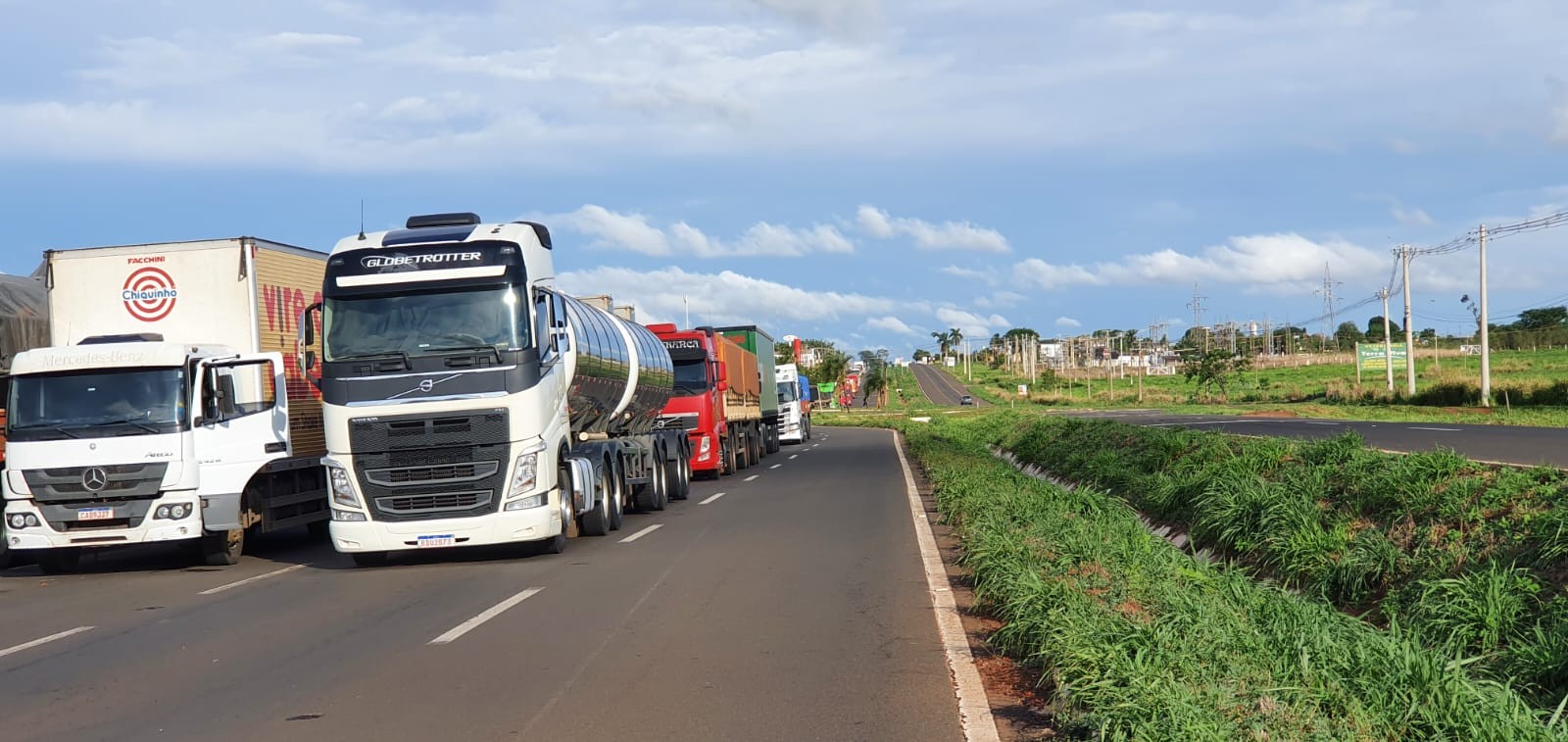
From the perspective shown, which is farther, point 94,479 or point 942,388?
point 942,388

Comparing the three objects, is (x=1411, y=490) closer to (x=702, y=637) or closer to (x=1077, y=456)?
(x=702, y=637)

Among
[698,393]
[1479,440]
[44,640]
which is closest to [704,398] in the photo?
[698,393]

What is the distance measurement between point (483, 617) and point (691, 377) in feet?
60.0

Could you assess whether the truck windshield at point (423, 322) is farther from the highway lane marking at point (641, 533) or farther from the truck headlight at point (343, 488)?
the highway lane marking at point (641, 533)

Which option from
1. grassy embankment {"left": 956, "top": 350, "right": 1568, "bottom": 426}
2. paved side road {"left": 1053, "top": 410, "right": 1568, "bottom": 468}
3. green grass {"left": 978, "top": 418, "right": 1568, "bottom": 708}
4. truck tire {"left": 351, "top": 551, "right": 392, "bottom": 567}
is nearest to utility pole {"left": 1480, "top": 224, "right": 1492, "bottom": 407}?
grassy embankment {"left": 956, "top": 350, "right": 1568, "bottom": 426}

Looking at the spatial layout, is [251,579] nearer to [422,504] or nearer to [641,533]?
[422,504]

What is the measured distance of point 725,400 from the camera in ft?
101

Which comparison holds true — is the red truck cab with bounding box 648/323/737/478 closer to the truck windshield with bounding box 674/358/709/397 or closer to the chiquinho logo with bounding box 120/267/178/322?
the truck windshield with bounding box 674/358/709/397

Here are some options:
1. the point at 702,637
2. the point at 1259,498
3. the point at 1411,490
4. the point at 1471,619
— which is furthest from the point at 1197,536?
the point at 702,637

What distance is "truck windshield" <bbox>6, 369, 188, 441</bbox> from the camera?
47.6 ft

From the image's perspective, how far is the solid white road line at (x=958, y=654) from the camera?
253 inches

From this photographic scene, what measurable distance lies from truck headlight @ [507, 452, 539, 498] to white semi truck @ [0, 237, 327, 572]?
3.85m

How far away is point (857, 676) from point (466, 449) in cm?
715

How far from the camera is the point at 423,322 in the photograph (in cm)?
1381
